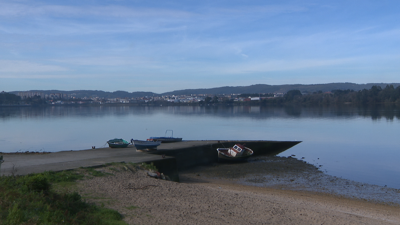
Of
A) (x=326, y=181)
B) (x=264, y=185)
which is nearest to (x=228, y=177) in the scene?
(x=264, y=185)

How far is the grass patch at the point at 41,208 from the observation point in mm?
6086

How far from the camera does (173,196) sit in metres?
9.74

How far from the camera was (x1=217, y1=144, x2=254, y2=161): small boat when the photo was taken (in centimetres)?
2392

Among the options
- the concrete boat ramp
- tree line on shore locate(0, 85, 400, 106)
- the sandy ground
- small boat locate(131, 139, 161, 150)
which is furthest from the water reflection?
the sandy ground

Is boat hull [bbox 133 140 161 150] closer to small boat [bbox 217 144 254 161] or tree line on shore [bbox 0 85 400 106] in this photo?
small boat [bbox 217 144 254 161]

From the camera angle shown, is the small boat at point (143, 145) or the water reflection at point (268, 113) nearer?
the small boat at point (143, 145)

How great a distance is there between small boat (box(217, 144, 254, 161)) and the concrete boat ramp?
2.79ft

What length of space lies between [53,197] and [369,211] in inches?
425

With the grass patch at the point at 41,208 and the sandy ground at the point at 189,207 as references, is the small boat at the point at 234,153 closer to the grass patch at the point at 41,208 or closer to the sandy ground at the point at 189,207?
the sandy ground at the point at 189,207

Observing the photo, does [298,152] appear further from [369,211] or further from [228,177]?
[369,211]

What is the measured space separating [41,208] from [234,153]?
18455mm

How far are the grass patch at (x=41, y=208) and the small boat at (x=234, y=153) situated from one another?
16.7 metres

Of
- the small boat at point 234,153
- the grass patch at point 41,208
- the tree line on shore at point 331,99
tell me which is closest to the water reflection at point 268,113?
the tree line on shore at point 331,99

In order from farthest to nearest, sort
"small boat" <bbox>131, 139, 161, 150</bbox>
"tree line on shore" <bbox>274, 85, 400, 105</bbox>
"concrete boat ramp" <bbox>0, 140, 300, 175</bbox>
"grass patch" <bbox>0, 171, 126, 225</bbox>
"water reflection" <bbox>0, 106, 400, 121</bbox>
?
"tree line on shore" <bbox>274, 85, 400, 105</bbox> → "water reflection" <bbox>0, 106, 400, 121</bbox> → "small boat" <bbox>131, 139, 161, 150</bbox> → "concrete boat ramp" <bbox>0, 140, 300, 175</bbox> → "grass patch" <bbox>0, 171, 126, 225</bbox>
